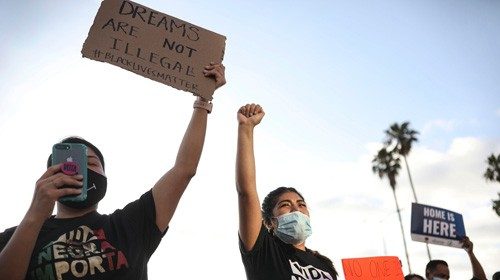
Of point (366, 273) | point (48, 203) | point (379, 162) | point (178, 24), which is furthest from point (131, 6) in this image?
point (379, 162)

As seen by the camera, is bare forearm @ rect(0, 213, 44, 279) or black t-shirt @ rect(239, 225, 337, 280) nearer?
bare forearm @ rect(0, 213, 44, 279)

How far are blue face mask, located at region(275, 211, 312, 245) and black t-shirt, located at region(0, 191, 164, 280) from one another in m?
1.12

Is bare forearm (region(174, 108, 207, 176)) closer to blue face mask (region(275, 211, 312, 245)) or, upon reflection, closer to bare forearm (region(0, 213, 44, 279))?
bare forearm (region(0, 213, 44, 279))

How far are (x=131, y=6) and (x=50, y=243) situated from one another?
157 cm

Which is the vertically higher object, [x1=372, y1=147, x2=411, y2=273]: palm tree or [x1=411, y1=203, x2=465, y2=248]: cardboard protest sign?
[x1=372, y1=147, x2=411, y2=273]: palm tree

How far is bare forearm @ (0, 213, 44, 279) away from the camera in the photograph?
5.29ft

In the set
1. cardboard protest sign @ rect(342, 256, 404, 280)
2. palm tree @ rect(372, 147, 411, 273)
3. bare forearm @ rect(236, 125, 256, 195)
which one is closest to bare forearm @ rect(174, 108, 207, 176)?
bare forearm @ rect(236, 125, 256, 195)

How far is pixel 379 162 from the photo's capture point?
34.2 meters

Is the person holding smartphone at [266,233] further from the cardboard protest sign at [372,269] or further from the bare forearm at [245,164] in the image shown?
the cardboard protest sign at [372,269]

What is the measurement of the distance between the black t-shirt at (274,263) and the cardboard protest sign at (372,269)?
168 cm

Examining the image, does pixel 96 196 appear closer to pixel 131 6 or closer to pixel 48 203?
pixel 48 203

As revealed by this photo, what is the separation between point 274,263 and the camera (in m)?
2.59

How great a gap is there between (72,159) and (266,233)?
4.48 ft

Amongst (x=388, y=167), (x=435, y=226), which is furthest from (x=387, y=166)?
(x=435, y=226)
